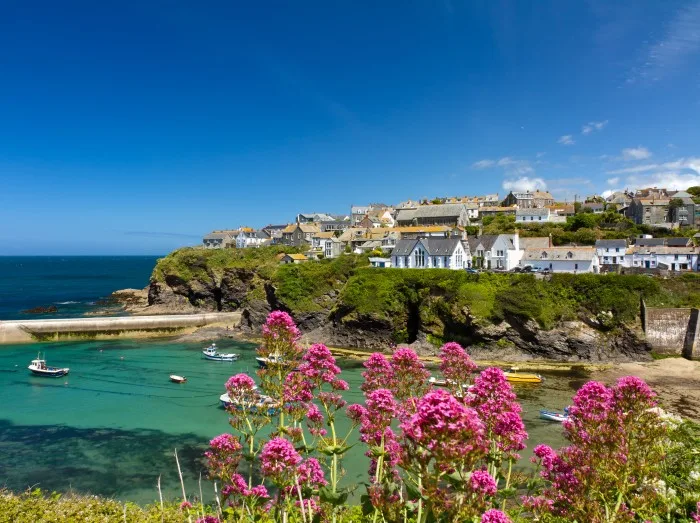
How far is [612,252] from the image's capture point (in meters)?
60.3

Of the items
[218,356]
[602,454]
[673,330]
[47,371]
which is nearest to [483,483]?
[602,454]

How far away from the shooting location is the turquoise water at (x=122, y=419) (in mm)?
21750

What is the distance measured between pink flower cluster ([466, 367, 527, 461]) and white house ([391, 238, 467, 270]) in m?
53.0

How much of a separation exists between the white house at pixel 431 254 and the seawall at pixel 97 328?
2692 cm

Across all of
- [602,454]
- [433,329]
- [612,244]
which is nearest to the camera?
[602,454]

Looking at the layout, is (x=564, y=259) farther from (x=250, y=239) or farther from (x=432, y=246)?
(x=250, y=239)

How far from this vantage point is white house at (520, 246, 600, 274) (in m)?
53.1

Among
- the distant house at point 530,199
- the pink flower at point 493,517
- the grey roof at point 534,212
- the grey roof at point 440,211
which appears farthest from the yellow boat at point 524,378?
the distant house at point 530,199

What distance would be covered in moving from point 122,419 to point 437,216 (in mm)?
72480

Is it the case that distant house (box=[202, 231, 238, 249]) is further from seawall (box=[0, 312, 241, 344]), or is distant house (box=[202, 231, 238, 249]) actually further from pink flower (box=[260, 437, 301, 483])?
pink flower (box=[260, 437, 301, 483])

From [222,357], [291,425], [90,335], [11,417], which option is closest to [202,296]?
[90,335]

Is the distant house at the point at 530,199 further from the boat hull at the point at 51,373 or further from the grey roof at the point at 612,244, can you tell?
the boat hull at the point at 51,373

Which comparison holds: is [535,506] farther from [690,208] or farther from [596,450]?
[690,208]

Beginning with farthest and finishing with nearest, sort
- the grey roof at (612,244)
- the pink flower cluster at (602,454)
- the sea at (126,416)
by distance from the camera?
the grey roof at (612,244) < the sea at (126,416) < the pink flower cluster at (602,454)
